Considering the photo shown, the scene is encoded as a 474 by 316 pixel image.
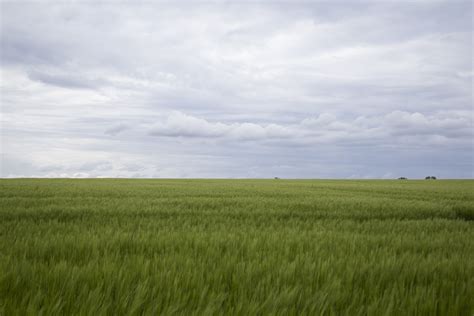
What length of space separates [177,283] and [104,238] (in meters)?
2.31

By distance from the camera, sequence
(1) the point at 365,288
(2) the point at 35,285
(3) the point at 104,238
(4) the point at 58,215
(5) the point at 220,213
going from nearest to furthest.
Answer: (2) the point at 35,285 < (1) the point at 365,288 < (3) the point at 104,238 < (4) the point at 58,215 < (5) the point at 220,213

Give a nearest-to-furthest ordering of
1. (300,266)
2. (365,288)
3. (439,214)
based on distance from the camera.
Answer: (365,288)
(300,266)
(439,214)

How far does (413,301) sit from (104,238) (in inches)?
143

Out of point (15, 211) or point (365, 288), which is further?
point (15, 211)

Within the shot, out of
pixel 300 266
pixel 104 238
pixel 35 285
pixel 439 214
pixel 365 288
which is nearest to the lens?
pixel 35 285

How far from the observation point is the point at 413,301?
102 inches

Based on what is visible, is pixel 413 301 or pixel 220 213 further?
pixel 220 213

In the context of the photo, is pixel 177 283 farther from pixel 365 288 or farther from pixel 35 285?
pixel 365 288

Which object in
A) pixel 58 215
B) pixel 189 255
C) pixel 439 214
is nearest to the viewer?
pixel 189 255

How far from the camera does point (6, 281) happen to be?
265cm

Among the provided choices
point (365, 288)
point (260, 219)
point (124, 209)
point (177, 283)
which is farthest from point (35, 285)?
point (124, 209)

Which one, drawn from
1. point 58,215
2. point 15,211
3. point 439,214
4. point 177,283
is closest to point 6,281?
point 177,283

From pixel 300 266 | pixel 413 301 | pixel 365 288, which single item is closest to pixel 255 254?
pixel 300 266

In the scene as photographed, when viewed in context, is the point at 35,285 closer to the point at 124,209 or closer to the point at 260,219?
the point at 260,219
